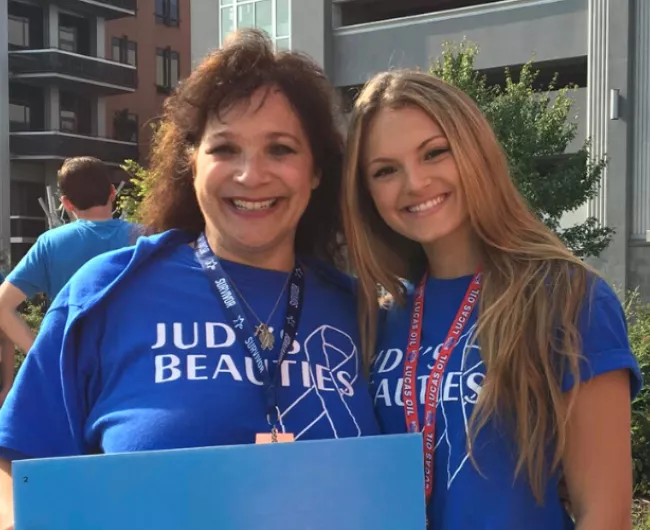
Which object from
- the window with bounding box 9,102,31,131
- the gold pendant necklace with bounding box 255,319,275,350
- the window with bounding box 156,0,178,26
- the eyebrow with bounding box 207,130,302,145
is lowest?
the gold pendant necklace with bounding box 255,319,275,350

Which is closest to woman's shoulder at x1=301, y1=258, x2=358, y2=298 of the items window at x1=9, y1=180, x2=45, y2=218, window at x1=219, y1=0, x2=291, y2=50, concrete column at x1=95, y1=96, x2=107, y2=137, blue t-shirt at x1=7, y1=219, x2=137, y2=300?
blue t-shirt at x1=7, y1=219, x2=137, y2=300

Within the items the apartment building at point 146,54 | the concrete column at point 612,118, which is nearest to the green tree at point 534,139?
the concrete column at point 612,118

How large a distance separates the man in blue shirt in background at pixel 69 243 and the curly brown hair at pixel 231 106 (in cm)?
203

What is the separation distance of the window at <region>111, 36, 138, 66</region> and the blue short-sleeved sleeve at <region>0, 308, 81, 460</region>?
34462 mm

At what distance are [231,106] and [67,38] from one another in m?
32.5

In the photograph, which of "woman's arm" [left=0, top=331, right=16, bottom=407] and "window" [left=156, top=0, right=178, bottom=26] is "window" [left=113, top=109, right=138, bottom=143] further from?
"woman's arm" [left=0, top=331, right=16, bottom=407]

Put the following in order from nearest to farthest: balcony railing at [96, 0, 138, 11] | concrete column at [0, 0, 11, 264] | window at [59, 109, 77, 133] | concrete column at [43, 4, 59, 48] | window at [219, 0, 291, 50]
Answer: window at [219, 0, 291, 50] < concrete column at [0, 0, 11, 264] < concrete column at [43, 4, 59, 48] < window at [59, 109, 77, 133] < balcony railing at [96, 0, 138, 11]

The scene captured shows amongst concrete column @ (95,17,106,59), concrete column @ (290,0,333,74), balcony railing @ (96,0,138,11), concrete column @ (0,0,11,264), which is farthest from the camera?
concrete column @ (95,17,106,59)

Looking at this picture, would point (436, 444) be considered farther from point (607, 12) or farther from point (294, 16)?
point (294, 16)

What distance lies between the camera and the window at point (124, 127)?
33.1m

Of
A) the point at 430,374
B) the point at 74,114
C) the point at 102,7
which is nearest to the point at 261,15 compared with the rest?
the point at 74,114

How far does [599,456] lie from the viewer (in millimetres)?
1660

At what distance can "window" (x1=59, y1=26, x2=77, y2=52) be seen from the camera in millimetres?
31266

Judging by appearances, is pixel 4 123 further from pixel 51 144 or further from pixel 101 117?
pixel 101 117
